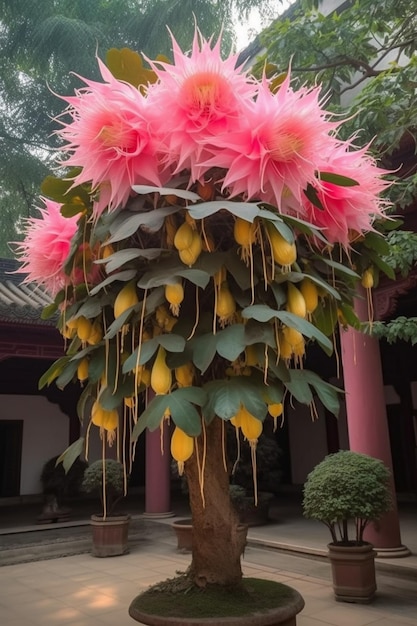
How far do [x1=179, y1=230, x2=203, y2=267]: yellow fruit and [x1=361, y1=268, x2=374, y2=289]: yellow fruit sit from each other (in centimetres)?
58

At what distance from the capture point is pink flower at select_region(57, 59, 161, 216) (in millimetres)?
1112

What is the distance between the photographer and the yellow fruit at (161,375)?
1.07 metres

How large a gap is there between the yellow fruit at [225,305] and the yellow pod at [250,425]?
0.19 m

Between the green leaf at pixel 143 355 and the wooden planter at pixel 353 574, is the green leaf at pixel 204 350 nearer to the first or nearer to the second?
the green leaf at pixel 143 355

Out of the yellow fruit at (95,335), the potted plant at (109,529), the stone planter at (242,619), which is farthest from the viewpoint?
the potted plant at (109,529)

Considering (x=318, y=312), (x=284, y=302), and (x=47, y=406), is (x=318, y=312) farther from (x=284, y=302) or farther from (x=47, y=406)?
(x=47, y=406)

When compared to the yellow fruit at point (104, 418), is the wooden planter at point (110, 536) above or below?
below

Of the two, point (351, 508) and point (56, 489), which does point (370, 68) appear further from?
point (56, 489)

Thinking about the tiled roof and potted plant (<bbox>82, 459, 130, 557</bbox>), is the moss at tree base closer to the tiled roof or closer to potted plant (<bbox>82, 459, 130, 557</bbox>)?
the tiled roof

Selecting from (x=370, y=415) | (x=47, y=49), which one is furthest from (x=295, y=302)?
(x=47, y=49)

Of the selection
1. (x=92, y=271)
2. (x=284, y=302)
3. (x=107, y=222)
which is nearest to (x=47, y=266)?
(x=92, y=271)

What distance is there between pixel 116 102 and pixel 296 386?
0.72 m

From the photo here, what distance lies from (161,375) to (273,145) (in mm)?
524

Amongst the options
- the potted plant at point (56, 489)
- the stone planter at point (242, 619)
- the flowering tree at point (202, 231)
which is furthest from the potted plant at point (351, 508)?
the potted plant at point (56, 489)
